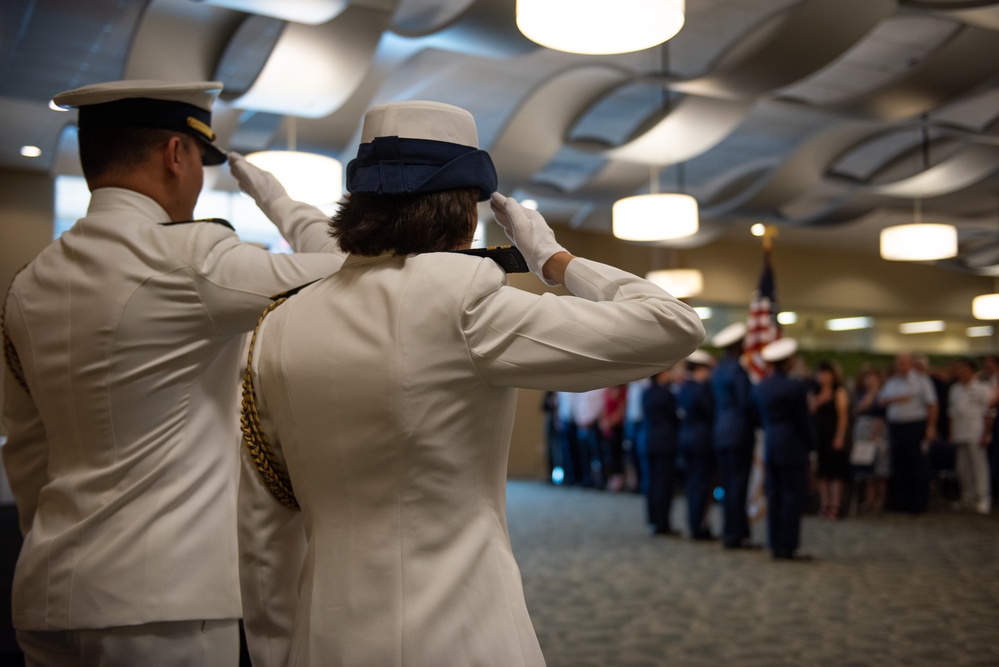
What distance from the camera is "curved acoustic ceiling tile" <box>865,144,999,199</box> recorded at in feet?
31.4

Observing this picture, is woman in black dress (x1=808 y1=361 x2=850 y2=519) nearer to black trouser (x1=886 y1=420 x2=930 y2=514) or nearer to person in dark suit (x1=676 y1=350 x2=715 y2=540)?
black trouser (x1=886 y1=420 x2=930 y2=514)

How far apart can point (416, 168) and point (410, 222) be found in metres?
0.08

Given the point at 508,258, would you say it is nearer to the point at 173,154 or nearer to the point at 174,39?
the point at 173,154

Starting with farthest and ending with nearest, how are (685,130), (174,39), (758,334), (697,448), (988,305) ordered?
1. (988,305)
2. (685,130)
3. (758,334)
4. (697,448)
5. (174,39)

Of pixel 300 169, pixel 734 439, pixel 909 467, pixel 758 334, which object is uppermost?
pixel 300 169

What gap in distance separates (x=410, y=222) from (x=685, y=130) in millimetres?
7624

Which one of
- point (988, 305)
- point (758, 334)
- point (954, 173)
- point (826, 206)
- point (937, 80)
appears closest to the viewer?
point (937, 80)

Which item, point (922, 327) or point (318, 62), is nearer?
point (318, 62)

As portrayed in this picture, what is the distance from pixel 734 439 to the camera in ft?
24.2

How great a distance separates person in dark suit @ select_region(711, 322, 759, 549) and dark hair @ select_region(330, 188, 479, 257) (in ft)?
21.0

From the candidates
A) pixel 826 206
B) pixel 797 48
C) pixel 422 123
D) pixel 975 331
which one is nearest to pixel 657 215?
pixel 797 48

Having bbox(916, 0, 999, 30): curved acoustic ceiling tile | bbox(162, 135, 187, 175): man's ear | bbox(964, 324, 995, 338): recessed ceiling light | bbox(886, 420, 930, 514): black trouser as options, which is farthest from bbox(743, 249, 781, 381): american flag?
bbox(964, 324, 995, 338): recessed ceiling light

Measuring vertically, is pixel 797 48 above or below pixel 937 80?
below

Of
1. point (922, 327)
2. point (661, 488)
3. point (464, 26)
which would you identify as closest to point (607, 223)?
point (661, 488)
